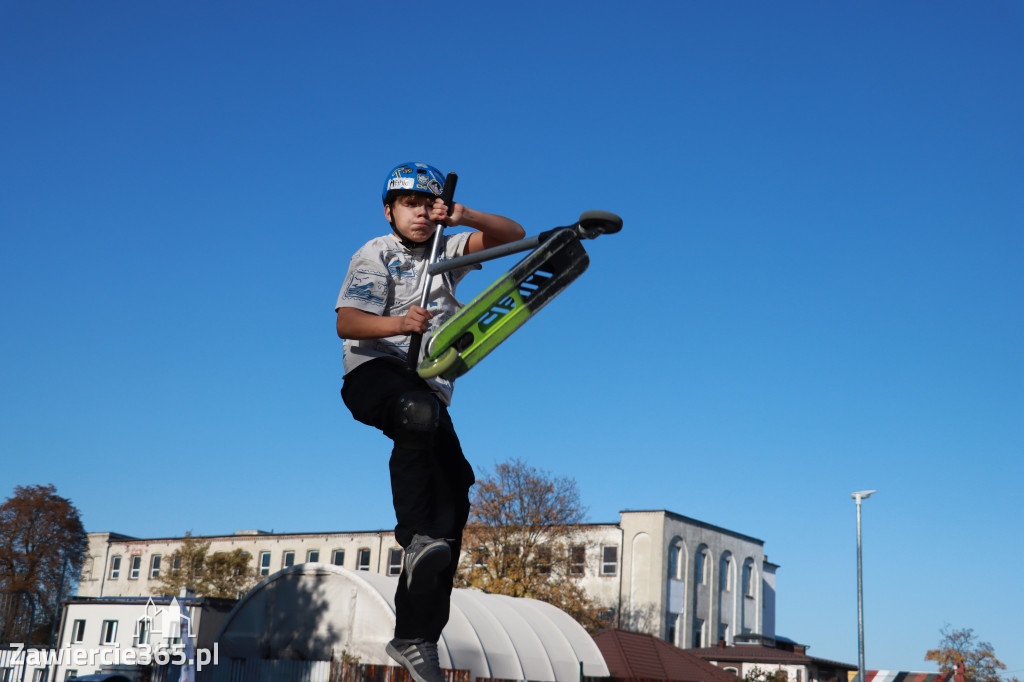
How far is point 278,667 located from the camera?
21.7 meters

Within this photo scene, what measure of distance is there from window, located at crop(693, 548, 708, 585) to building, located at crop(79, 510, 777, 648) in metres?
0.07

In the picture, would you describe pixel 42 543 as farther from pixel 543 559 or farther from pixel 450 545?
pixel 450 545

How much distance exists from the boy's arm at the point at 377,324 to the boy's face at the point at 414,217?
0.66 metres

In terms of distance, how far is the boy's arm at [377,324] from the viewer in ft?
14.9

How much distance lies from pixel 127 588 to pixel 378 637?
6804cm

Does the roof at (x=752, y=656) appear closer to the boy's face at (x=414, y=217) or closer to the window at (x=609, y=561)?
the window at (x=609, y=561)

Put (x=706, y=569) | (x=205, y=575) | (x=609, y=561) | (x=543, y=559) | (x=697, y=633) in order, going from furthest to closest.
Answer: (x=706, y=569) < (x=697, y=633) < (x=205, y=575) < (x=609, y=561) < (x=543, y=559)

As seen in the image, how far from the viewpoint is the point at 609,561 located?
6562 centimetres

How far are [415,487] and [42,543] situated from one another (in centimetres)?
5898

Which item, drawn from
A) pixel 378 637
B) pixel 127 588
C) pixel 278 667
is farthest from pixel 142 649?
pixel 127 588

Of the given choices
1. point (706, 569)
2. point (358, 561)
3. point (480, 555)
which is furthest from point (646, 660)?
point (358, 561)

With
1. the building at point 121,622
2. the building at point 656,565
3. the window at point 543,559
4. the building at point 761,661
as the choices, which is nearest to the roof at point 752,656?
the building at point 761,661

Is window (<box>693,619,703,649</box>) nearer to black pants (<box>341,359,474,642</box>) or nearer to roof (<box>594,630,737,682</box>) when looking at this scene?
roof (<box>594,630,737,682</box>)

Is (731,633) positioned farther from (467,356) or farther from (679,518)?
(467,356)
